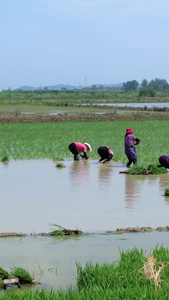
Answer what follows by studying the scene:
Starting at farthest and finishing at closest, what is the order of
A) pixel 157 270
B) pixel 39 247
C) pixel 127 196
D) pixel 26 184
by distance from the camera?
1. pixel 26 184
2. pixel 127 196
3. pixel 39 247
4. pixel 157 270

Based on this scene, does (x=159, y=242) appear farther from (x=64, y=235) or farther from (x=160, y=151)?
(x=160, y=151)

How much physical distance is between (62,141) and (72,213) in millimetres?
11219

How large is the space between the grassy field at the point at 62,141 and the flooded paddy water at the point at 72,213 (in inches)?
85.8

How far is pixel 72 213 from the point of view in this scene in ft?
23.9

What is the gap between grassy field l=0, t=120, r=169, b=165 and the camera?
47.4 feet

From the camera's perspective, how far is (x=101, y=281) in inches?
166

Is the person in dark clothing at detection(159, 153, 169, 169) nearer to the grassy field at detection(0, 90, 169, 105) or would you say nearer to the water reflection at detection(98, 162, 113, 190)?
the water reflection at detection(98, 162, 113, 190)

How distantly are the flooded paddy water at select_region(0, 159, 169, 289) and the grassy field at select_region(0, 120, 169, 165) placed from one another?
2.18 m

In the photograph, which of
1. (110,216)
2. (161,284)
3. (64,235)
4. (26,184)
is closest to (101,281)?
(161,284)

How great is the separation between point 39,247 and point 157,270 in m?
1.48

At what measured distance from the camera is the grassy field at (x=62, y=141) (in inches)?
569

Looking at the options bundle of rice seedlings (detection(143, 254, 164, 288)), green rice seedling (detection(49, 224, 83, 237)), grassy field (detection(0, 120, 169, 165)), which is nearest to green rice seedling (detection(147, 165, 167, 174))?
grassy field (detection(0, 120, 169, 165))

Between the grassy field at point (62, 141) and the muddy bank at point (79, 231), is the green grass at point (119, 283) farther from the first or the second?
the grassy field at point (62, 141)

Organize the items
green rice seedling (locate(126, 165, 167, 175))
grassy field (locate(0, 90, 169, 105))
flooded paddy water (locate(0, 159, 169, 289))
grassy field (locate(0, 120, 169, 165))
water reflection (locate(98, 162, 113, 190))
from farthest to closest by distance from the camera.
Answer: grassy field (locate(0, 90, 169, 105)), grassy field (locate(0, 120, 169, 165)), green rice seedling (locate(126, 165, 167, 175)), water reflection (locate(98, 162, 113, 190)), flooded paddy water (locate(0, 159, 169, 289))
